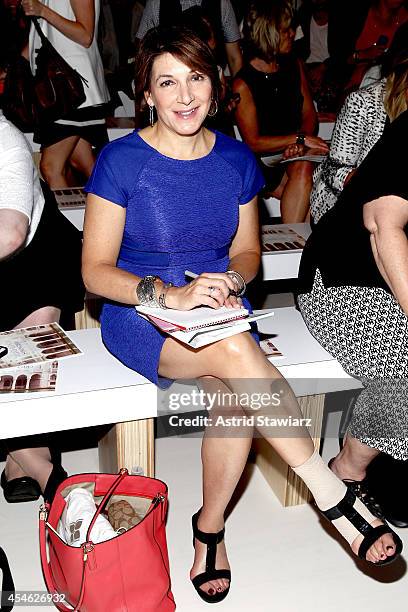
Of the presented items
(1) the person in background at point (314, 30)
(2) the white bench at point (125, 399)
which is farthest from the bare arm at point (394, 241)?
(1) the person in background at point (314, 30)

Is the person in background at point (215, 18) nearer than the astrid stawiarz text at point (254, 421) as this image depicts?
No

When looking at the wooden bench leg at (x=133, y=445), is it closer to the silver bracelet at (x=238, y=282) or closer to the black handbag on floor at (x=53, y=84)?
the silver bracelet at (x=238, y=282)

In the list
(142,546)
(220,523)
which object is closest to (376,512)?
(220,523)

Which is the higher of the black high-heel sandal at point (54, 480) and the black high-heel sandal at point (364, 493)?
the black high-heel sandal at point (364, 493)

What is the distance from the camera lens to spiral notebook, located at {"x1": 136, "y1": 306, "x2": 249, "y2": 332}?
72.8 inches

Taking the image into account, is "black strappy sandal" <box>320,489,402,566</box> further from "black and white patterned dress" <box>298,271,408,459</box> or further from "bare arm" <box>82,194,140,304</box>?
"bare arm" <box>82,194,140,304</box>

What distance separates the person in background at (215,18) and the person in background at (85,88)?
380 millimetres

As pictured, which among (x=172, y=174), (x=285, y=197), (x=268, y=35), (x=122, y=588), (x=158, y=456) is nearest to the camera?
(x=122, y=588)

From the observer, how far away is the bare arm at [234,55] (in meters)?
4.35

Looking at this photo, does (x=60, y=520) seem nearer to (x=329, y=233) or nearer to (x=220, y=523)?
(x=220, y=523)

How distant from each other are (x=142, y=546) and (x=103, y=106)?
258cm

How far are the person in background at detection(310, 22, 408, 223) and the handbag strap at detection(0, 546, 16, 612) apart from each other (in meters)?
1.60

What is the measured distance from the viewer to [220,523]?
84.2 inches

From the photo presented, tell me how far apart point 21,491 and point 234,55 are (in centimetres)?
289
